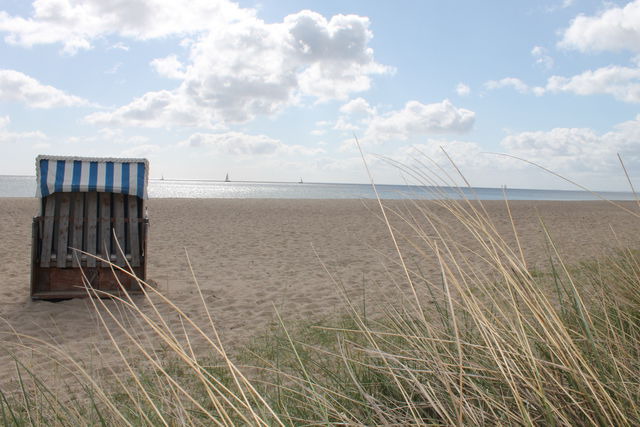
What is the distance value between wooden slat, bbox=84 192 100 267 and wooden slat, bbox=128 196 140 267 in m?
0.35

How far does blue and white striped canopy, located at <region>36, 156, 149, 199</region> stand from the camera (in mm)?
5148

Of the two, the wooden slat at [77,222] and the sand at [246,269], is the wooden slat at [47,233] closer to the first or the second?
the wooden slat at [77,222]

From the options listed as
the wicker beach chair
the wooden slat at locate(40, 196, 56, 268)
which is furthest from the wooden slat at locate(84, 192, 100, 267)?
the wooden slat at locate(40, 196, 56, 268)

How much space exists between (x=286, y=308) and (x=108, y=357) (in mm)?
2067

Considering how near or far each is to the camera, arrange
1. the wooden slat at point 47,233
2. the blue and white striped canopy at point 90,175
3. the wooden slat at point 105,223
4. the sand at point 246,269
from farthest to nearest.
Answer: the wooden slat at point 105,223 → the wooden slat at point 47,233 → the blue and white striped canopy at point 90,175 → the sand at point 246,269

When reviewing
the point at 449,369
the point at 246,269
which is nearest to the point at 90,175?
the point at 246,269

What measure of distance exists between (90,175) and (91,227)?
0.56 metres

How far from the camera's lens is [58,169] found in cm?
522

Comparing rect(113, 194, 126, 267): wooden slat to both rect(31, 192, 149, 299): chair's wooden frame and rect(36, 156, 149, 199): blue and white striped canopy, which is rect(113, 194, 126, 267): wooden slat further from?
rect(36, 156, 149, 199): blue and white striped canopy

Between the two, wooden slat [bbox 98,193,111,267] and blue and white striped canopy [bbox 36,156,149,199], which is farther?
wooden slat [bbox 98,193,111,267]

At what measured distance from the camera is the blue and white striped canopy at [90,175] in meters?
5.15

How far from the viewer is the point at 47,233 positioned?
527 cm

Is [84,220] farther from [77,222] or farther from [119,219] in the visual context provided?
[119,219]

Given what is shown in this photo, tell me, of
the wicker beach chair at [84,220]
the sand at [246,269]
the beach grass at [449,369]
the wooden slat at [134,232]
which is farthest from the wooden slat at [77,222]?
the beach grass at [449,369]
